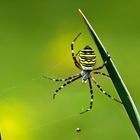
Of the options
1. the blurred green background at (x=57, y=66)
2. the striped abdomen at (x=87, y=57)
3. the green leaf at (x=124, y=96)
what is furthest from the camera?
the blurred green background at (x=57, y=66)

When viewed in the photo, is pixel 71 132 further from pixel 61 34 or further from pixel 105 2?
pixel 105 2

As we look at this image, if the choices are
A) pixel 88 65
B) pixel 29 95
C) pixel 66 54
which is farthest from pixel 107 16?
pixel 88 65

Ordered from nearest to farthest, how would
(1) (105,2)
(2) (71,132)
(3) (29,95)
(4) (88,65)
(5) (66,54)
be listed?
(4) (88,65) < (2) (71,132) < (3) (29,95) < (5) (66,54) < (1) (105,2)

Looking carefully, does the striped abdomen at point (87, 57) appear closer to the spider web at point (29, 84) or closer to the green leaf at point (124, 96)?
the green leaf at point (124, 96)

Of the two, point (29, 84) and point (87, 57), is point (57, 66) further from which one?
point (87, 57)

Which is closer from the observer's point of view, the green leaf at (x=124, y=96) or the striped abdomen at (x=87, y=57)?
the green leaf at (x=124, y=96)

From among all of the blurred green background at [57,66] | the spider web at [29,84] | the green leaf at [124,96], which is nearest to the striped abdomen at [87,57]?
the green leaf at [124,96]

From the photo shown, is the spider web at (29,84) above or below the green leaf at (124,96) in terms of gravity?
above

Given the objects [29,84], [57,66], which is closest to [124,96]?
[57,66]
